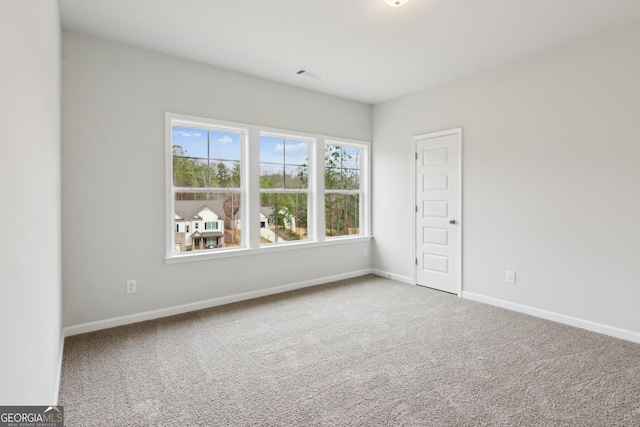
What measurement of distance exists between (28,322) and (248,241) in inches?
→ 117

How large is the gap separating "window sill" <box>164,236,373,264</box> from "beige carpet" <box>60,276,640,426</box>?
606 mm

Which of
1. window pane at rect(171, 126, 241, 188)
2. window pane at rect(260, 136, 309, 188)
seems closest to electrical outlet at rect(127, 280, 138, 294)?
window pane at rect(171, 126, 241, 188)

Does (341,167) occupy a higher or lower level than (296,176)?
higher

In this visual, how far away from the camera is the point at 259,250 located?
4.18 metres

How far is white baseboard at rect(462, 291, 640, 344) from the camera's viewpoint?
2967 millimetres

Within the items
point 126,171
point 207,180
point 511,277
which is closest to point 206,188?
point 207,180

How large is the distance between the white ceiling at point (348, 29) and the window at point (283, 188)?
103cm

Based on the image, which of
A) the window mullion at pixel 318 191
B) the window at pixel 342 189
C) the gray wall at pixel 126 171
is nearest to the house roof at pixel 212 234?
the gray wall at pixel 126 171

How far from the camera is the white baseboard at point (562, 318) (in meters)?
2.97

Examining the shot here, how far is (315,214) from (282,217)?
524 mm

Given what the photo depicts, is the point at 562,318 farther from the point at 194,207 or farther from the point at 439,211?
the point at 194,207

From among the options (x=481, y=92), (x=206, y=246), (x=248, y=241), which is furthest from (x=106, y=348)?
(x=481, y=92)

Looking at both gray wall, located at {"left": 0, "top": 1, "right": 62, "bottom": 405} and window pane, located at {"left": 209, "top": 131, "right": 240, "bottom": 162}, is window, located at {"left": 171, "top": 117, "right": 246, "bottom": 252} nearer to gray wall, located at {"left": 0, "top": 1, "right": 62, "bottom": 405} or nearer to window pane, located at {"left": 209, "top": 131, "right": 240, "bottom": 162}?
window pane, located at {"left": 209, "top": 131, "right": 240, "bottom": 162}

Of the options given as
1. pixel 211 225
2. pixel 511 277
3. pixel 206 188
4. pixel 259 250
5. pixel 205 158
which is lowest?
pixel 511 277
